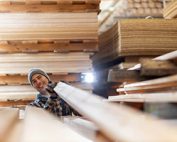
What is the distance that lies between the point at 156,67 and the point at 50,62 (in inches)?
93.5

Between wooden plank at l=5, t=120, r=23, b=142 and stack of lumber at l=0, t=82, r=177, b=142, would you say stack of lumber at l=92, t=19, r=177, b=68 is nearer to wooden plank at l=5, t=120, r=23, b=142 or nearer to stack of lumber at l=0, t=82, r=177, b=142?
wooden plank at l=5, t=120, r=23, b=142

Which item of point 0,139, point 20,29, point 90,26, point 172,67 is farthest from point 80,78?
point 0,139

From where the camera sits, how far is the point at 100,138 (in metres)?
1.45

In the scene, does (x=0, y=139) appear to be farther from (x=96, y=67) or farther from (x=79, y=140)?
(x=96, y=67)

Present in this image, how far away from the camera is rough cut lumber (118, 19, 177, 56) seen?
175 inches

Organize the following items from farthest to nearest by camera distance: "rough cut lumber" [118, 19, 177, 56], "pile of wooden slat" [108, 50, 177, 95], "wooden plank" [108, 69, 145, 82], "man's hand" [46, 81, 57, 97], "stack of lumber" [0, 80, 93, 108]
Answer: "stack of lumber" [0, 80, 93, 108] < "rough cut lumber" [118, 19, 177, 56] < "man's hand" [46, 81, 57, 97] < "wooden plank" [108, 69, 145, 82] < "pile of wooden slat" [108, 50, 177, 95]

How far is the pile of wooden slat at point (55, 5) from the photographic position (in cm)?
465

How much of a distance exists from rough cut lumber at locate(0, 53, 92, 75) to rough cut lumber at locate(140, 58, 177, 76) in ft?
6.92

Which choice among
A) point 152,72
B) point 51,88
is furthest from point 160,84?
point 51,88

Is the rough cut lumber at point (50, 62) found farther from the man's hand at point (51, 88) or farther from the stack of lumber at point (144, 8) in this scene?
the stack of lumber at point (144, 8)

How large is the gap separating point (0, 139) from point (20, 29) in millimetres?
3073

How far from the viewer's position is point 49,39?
4.66m

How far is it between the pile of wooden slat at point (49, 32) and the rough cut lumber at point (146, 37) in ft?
1.50

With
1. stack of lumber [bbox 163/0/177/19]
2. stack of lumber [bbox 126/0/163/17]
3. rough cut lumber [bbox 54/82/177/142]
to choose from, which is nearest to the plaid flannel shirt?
stack of lumber [bbox 163/0/177/19]
